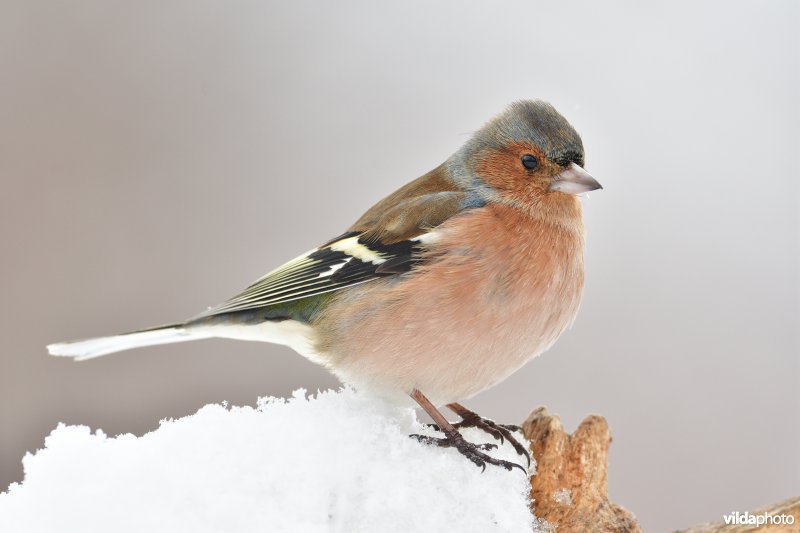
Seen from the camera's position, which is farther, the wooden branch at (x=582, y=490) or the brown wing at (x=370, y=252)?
the brown wing at (x=370, y=252)

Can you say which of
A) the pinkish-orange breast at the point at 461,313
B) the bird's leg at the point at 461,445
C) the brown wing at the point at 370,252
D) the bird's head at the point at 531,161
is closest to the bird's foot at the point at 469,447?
the bird's leg at the point at 461,445

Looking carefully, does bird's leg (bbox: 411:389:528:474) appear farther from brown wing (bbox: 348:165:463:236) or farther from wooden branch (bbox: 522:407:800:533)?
brown wing (bbox: 348:165:463:236)

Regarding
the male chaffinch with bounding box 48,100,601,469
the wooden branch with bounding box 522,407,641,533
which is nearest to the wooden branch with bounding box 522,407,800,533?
the wooden branch with bounding box 522,407,641,533

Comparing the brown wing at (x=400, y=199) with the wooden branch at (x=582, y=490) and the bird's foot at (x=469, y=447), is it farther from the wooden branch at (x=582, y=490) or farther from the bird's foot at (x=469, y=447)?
the wooden branch at (x=582, y=490)

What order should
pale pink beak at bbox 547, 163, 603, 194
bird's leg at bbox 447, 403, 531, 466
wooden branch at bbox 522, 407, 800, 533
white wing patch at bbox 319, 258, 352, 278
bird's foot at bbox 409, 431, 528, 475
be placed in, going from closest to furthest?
wooden branch at bbox 522, 407, 800, 533 < bird's foot at bbox 409, 431, 528, 475 < bird's leg at bbox 447, 403, 531, 466 < pale pink beak at bbox 547, 163, 603, 194 < white wing patch at bbox 319, 258, 352, 278

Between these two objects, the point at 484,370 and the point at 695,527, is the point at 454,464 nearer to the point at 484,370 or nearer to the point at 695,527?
the point at 484,370

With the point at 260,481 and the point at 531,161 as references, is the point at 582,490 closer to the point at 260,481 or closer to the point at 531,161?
the point at 260,481
